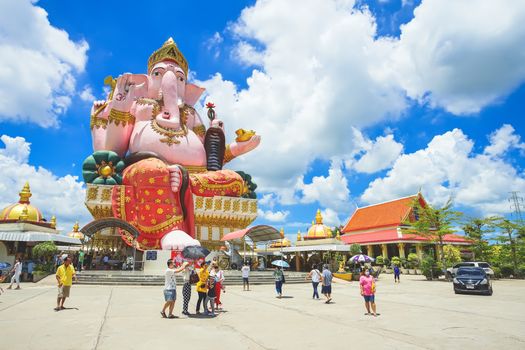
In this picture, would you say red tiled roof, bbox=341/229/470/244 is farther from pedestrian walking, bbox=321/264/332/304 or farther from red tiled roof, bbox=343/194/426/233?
pedestrian walking, bbox=321/264/332/304

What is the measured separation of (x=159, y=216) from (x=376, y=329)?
18.8 metres

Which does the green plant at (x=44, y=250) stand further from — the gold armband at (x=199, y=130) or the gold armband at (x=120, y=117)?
the gold armband at (x=199, y=130)

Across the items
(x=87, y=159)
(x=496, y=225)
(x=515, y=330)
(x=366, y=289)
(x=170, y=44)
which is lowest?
(x=515, y=330)

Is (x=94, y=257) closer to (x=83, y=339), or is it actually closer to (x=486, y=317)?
(x=83, y=339)

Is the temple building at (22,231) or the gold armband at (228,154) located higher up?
the gold armband at (228,154)

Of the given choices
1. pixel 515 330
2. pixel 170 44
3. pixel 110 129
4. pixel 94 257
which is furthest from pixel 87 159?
pixel 515 330

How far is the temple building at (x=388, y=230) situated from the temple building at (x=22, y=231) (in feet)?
92.3

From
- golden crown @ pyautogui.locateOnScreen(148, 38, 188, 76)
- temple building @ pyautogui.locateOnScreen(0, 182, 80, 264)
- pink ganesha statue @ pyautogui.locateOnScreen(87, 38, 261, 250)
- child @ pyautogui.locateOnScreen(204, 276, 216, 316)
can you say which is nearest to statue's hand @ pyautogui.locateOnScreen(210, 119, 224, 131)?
pink ganesha statue @ pyautogui.locateOnScreen(87, 38, 261, 250)

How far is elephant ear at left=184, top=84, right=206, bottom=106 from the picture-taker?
31.0 m

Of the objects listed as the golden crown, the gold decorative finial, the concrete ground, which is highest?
the golden crown

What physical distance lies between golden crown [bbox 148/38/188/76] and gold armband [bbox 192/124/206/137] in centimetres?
519

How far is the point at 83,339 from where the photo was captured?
19.8ft

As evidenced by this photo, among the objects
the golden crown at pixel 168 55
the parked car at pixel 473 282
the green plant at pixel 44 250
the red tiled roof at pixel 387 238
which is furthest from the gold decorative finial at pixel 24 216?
the red tiled roof at pixel 387 238

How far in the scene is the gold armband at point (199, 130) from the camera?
30391mm
